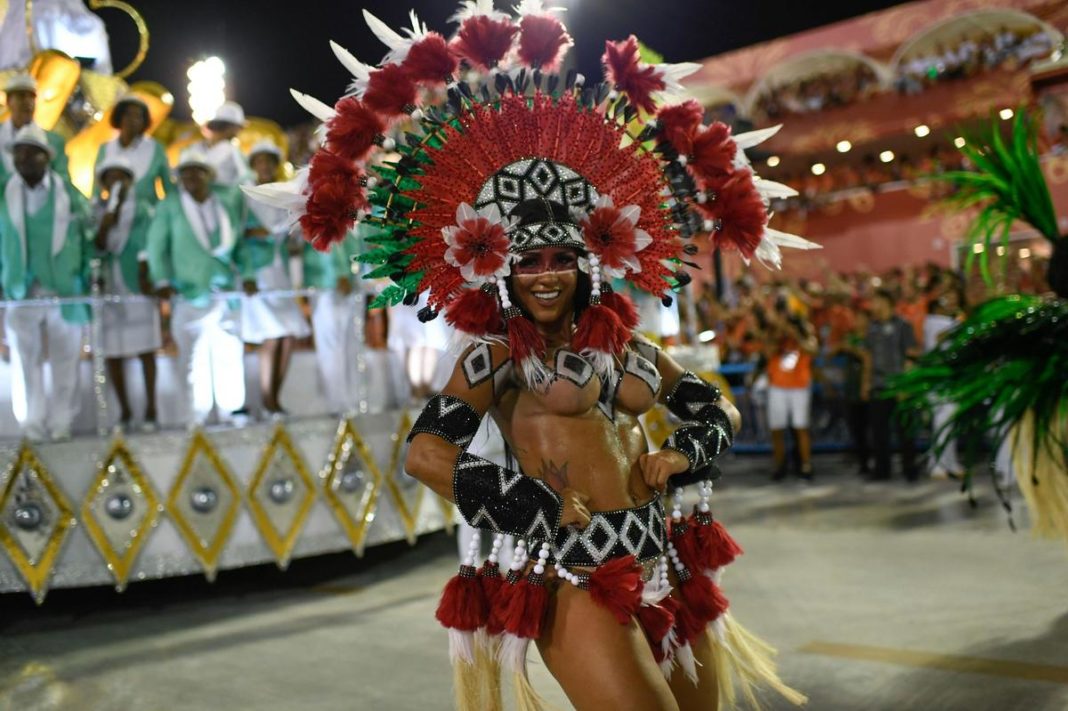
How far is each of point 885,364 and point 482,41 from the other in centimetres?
698

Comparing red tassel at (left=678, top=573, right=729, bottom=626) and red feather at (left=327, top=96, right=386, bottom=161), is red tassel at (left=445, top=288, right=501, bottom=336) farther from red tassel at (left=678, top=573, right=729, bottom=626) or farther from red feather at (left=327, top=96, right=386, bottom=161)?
red tassel at (left=678, top=573, right=729, bottom=626)

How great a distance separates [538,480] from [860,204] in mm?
15287

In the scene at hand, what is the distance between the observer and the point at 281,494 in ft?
19.8

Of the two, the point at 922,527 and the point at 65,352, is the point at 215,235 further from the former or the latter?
the point at 922,527

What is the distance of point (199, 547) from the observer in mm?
5781

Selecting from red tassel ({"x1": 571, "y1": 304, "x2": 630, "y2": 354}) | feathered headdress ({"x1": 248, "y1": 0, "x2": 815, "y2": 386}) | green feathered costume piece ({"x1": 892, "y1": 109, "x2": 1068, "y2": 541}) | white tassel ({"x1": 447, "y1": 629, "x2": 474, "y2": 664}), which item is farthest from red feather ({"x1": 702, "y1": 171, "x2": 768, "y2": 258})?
green feathered costume piece ({"x1": 892, "y1": 109, "x2": 1068, "y2": 541})

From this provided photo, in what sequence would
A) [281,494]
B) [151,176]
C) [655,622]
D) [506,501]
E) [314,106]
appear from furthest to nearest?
[151,176], [281,494], [314,106], [655,622], [506,501]

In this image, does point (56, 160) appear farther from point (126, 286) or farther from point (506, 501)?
point (506, 501)

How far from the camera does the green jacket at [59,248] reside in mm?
6020

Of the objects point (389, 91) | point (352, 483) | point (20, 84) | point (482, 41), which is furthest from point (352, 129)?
point (20, 84)

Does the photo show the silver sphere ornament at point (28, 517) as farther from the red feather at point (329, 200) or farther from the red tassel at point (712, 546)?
the red tassel at point (712, 546)

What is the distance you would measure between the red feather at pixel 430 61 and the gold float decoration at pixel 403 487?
156 inches

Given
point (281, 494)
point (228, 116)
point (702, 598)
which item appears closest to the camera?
point (702, 598)

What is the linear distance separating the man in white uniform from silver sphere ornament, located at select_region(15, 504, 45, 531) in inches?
19.5
